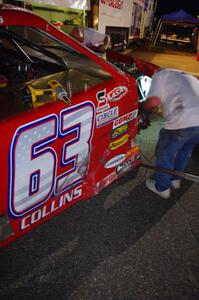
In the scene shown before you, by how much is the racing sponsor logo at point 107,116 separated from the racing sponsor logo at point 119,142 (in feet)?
0.77

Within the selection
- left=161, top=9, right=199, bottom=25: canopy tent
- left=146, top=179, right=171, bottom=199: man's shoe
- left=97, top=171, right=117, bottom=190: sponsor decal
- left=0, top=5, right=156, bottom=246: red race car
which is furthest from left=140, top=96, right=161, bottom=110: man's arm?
left=161, top=9, right=199, bottom=25: canopy tent

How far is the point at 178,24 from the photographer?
19.2m

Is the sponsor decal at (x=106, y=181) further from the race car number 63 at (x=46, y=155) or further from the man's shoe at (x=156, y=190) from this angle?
the man's shoe at (x=156, y=190)

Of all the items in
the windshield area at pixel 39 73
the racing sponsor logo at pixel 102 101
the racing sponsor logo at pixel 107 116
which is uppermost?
the windshield area at pixel 39 73

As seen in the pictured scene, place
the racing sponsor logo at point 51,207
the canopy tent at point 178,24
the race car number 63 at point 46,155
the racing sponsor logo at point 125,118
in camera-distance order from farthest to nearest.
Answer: the canopy tent at point 178,24
the racing sponsor logo at point 125,118
the racing sponsor logo at point 51,207
the race car number 63 at point 46,155

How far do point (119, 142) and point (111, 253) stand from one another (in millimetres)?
897

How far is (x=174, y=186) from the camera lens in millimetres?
2959

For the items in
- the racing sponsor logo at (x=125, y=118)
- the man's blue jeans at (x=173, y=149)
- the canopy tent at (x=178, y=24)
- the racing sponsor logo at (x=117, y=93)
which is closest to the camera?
the racing sponsor logo at (x=117, y=93)

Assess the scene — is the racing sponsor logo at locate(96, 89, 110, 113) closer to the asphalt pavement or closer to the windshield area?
the windshield area

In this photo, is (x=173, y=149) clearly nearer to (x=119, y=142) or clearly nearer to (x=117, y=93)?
(x=119, y=142)

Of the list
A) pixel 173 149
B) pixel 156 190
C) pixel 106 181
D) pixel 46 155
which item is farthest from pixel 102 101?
pixel 156 190

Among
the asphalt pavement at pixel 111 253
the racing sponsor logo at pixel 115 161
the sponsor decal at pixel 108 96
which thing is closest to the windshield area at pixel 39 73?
the sponsor decal at pixel 108 96

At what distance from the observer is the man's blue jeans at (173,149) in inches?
99.6

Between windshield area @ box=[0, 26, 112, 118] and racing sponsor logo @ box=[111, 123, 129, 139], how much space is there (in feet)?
1.33
